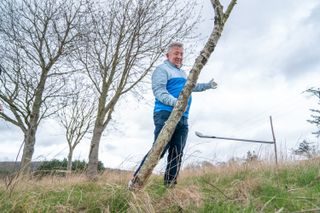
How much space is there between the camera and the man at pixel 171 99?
11.5 ft

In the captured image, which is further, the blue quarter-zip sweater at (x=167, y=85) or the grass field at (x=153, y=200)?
the blue quarter-zip sweater at (x=167, y=85)

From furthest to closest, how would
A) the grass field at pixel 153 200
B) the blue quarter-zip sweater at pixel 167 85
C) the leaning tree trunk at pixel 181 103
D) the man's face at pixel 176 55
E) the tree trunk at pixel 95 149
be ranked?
the tree trunk at pixel 95 149
the man's face at pixel 176 55
the blue quarter-zip sweater at pixel 167 85
the leaning tree trunk at pixel 181 103
the grass field at pixel 153 200

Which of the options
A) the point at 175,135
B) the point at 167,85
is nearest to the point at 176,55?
the point at 167,85

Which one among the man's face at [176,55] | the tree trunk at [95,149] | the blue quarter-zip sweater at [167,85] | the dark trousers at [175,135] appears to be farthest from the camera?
the tree trunk at [95,149]

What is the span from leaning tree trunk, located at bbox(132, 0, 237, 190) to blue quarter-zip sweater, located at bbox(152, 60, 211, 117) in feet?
1.73

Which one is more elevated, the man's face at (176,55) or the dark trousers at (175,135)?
the man's face at (176,55)

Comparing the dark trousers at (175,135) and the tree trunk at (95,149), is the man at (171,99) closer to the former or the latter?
the dark trousers at (175,135)

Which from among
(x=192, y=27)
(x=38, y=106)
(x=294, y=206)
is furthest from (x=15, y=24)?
(x=294, y=206)

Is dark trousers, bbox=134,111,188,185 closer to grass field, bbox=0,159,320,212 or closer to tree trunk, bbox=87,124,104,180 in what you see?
grass field, bbox=0,159,320,212

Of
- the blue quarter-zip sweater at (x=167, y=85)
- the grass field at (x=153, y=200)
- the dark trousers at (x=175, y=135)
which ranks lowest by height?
the grass field at (x=153, y=200)

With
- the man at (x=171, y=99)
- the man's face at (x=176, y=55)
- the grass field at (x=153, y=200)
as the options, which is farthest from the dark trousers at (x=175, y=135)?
the man's face at (x=176, y=55)

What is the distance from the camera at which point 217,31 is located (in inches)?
113

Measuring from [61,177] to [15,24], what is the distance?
28.4 feet

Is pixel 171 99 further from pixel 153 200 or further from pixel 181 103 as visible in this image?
pixel 153 200
